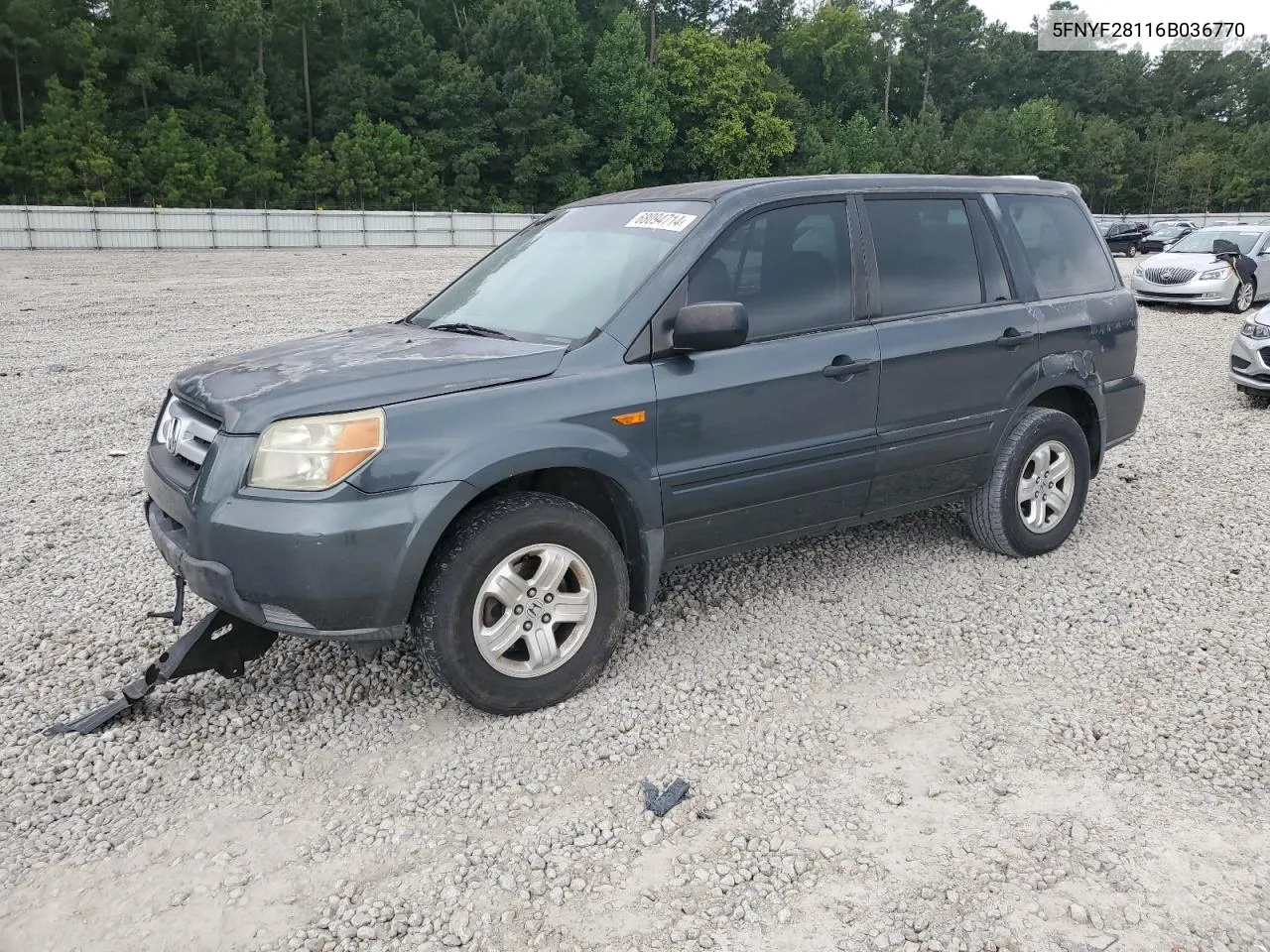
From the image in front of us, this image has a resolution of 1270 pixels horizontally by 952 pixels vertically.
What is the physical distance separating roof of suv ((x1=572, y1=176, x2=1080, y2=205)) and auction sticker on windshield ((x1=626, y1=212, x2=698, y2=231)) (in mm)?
Result: 109

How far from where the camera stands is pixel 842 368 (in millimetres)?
4270

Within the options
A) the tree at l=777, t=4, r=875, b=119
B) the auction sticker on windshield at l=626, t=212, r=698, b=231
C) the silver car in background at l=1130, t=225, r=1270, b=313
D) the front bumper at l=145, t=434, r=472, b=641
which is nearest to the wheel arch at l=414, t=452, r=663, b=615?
the front bumper at l=145, t=434, r=472, b=641

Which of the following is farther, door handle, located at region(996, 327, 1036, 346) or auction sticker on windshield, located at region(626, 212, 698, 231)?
door handle, located at region(996, 327, 1036, 346)

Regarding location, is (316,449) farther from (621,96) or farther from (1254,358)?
(621,96)

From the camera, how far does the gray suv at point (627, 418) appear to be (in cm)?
332

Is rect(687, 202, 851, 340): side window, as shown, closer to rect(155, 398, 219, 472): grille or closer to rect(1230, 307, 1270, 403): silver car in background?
rect(155, 398, 219, 472): grille

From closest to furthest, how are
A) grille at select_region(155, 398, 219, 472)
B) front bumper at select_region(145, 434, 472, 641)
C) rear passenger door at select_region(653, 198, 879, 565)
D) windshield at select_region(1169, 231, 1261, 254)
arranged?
front bumper at select_region(145, 434, 472, 641)
grille at select_region(155, 398, 219, 472)
rear passenger door at select_region(653, 198, 879, 565)
windshield at select_region(1169, 231, 1261, 254)

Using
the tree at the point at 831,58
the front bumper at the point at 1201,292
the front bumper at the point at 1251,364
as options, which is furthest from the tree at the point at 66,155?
the tree at the point at 831,58

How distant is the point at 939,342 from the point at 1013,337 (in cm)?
53

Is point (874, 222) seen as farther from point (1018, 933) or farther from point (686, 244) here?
point (1018, 933)

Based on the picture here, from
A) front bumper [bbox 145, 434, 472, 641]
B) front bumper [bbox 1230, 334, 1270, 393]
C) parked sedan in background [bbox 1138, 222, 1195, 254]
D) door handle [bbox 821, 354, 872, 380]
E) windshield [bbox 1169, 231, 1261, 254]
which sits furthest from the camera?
parked sedan in background [bbox 1138, 222, 1195, 254]

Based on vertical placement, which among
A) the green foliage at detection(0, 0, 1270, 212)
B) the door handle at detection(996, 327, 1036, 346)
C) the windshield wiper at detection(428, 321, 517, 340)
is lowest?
the door handle at detection(996, 327, 1036, 346)

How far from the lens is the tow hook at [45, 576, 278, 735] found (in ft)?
11.9

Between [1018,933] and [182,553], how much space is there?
284cm
